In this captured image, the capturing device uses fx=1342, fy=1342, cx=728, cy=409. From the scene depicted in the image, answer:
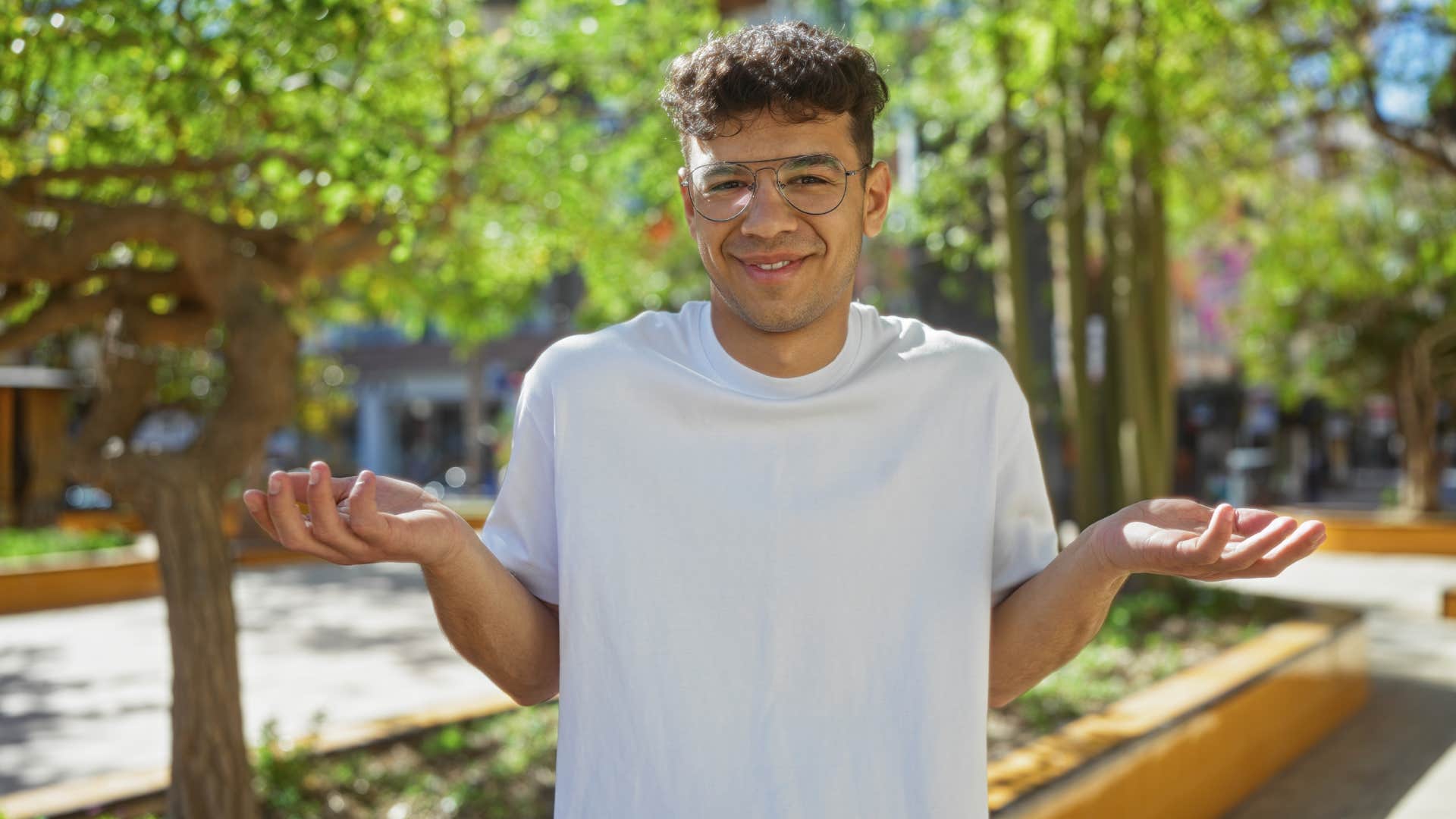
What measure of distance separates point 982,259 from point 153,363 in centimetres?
724

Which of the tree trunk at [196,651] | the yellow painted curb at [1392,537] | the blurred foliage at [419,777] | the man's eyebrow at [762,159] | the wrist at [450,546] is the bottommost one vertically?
the yellow painted curb at [1392,537]

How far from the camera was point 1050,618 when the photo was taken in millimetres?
1932

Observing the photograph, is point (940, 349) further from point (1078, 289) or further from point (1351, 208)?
point (1351, 208)

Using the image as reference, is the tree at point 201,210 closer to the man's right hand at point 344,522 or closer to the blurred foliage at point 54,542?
the man's right hand at point 344,522

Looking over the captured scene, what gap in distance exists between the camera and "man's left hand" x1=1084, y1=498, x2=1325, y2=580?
155cm

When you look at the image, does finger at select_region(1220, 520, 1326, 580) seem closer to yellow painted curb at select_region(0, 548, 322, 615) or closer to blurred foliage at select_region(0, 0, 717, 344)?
blurred foliage at select_region(0, 0, 717, 344)

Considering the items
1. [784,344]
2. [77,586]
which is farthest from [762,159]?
[77,586]

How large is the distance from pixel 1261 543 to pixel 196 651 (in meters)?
3.83

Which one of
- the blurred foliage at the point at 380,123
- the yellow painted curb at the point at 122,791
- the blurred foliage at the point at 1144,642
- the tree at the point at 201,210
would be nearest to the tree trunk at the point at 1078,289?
the blurred foliage at the point at 1144,642

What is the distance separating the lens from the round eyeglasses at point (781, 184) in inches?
73.0

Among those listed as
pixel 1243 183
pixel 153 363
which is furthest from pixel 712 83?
pixel 1243 183

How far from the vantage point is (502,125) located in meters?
8.29

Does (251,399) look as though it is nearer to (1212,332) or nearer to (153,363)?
(153,363)

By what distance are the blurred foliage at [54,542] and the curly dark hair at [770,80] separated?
49.0ft
